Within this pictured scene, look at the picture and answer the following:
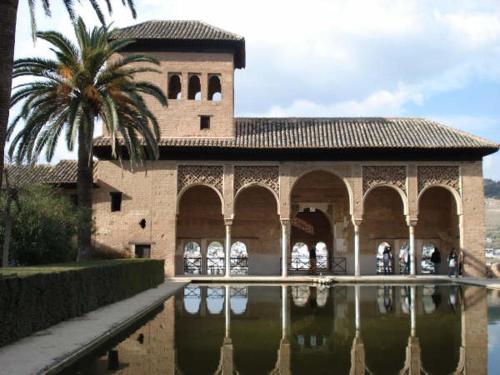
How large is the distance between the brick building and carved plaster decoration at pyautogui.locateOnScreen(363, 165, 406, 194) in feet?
0.14

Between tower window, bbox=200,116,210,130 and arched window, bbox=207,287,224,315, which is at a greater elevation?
tower window, bbox=200,116,210,130

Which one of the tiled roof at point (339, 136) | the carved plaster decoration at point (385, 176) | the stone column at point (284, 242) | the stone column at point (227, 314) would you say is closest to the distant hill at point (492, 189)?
the tiled roof at point (339, 136)

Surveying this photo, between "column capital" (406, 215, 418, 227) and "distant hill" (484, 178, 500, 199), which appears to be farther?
"distant hill" (484, 178, 500, 199)

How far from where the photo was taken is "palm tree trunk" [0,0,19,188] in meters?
7.95

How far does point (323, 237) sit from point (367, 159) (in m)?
6.48

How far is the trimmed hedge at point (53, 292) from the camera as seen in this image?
8.36 m

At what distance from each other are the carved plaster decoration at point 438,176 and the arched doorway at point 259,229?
21.9 feet

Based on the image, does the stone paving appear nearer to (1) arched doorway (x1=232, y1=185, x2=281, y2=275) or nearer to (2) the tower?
(2) the tower

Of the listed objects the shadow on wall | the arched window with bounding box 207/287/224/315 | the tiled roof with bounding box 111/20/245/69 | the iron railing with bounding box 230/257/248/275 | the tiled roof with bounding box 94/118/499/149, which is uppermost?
the tiled roof with bounding box 111/20/245/69

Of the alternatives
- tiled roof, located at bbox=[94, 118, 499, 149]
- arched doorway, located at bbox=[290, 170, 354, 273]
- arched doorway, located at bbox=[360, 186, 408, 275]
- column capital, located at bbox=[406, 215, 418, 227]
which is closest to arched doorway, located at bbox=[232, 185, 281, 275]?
arched doorway, located at bbox=[290, 170, 354, 273]

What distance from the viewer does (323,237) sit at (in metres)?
29.4

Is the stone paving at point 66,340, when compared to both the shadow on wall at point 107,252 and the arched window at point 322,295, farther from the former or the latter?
the shadow on wall at point 107,252

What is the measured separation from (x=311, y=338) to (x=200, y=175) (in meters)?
15.4

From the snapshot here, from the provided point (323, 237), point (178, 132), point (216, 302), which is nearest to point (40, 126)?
point (216, 302)
